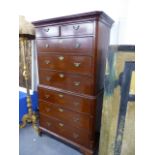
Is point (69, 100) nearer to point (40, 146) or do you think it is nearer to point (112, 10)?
point (40, 146)

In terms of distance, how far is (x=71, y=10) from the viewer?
2086 mm

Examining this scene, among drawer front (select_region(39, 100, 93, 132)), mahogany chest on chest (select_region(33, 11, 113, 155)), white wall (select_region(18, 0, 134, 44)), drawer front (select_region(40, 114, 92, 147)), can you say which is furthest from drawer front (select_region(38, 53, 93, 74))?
drawer front (select_region(40, 114, 92, 147))

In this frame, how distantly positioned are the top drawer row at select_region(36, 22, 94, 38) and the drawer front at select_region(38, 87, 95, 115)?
2.33 feet

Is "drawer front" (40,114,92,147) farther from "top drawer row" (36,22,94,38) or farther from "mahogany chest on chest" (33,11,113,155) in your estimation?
"top drawer row" (36,22,94,38)

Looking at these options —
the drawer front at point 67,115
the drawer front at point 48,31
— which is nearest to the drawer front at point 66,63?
the drawer front at point 48,31

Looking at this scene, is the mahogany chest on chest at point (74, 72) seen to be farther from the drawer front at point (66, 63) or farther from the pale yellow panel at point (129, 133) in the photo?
the pale yellow panel at point (129, 133)

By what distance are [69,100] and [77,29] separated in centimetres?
82

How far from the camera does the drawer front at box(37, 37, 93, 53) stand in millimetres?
1466

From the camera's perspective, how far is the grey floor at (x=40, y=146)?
73.3 inches

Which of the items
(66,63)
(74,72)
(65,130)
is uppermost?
(66,63)

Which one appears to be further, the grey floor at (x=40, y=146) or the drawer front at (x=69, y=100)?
the grey floor at (x=40, y=146)

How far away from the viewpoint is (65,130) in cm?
186

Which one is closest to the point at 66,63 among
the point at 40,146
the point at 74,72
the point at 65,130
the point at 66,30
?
the point at 74,72
